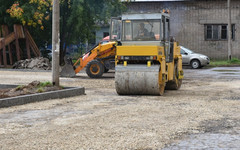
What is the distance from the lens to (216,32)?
135ft

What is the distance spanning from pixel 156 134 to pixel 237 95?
7475 millimetres

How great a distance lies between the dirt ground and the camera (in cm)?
781

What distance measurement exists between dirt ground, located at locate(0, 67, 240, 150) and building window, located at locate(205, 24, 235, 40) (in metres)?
26.5

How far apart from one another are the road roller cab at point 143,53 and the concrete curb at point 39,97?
4.66ft

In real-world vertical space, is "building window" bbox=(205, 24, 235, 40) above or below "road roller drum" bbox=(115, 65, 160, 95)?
above

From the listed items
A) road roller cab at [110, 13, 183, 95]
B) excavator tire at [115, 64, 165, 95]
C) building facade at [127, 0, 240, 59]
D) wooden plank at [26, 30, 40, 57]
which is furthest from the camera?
building facade at [127, 0, 240, 59]

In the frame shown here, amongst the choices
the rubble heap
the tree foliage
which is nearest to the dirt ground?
the rubble heap

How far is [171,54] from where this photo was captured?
54.7ft

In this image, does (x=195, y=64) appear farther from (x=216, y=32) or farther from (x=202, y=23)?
(x=216, y=32)

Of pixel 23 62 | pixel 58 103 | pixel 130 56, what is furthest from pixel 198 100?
pixel 23 62

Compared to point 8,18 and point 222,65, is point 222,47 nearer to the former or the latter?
point 222,65

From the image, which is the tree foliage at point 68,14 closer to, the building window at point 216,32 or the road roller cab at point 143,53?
the building window at point 216,32

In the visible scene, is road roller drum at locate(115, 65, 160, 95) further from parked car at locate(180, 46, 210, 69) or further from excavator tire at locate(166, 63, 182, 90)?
parked car at locate(180, 46, 210, 69)

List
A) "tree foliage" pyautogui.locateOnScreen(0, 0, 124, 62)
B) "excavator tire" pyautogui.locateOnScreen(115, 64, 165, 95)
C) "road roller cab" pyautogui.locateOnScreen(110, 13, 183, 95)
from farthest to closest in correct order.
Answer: "tree foliage" pyautogui.locateOnScreen(0, 0, 124, 62), "road roller cab" pyautogui.locateOnScreen(110, 13, 183, 95), "excavator tire" pyautogui.locateOnScreen(115, 64, 165, 95)
